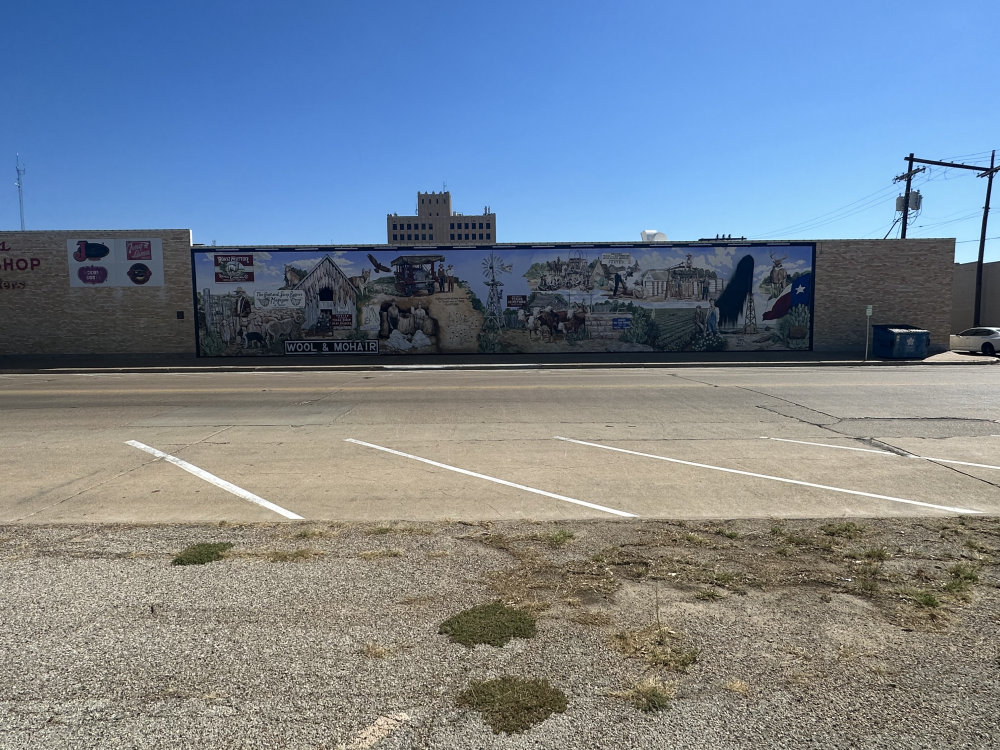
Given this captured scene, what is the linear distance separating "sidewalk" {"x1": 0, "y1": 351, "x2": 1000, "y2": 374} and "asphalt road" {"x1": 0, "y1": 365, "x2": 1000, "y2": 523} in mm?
7451

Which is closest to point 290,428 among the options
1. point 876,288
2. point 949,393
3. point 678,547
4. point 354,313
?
point 678,547

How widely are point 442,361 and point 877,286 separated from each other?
19891 mm

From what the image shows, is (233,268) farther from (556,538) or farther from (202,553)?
(556,538)

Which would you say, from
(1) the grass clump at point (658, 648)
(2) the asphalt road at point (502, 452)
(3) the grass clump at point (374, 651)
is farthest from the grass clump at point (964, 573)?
(3) the grass clump at point (374, 651)

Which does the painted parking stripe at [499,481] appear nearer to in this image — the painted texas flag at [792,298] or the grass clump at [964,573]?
the grass clump at [964,573]

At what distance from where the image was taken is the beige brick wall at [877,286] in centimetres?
2856

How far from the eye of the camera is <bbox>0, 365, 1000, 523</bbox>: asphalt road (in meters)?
6.39

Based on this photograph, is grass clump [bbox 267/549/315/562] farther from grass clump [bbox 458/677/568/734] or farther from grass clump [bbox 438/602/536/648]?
grass clump [bbox 458/677/568/734]

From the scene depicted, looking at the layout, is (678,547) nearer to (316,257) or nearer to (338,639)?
(338,639)

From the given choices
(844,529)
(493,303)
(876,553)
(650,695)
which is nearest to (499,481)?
(844,529)

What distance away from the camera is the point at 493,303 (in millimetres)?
28422

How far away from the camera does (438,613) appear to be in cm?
383

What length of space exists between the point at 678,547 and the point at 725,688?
1946 mm

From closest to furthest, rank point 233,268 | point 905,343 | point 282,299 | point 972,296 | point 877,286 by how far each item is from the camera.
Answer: point 905,343 < point 233,268 < point 282,299 < point 877,286 < point 972,296
